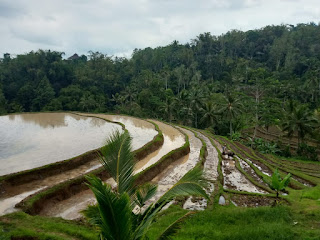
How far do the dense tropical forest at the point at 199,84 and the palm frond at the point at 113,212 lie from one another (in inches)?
1112

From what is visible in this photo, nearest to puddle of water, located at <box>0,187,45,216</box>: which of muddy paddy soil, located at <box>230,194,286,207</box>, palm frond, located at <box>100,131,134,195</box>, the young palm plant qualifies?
the young palm plant

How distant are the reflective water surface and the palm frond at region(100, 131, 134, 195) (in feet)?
32.8

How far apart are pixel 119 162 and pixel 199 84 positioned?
57.6 m

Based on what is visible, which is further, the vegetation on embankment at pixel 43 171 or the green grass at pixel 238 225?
the vegetation on embankment at pixel 43 171

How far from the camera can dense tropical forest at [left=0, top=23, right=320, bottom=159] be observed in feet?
116

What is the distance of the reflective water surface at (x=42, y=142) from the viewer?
48.8ft

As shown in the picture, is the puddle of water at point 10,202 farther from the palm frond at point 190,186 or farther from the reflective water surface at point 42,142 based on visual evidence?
the palm frond at point 190,186

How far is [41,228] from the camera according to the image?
25.5 ft

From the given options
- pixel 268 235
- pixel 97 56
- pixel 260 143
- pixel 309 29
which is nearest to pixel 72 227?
pixel 268 235

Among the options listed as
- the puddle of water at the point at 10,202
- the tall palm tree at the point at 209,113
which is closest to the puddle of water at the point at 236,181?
the puddle of water at the point at 10,202

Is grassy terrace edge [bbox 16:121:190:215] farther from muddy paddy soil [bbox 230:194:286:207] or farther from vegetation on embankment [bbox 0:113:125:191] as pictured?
muddy paddy soil [bbox 230:194:286:207]

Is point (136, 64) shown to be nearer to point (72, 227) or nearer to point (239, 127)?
point (239, 127)

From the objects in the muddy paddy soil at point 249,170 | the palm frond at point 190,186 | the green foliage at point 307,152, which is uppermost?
the palm frond at point 190,186

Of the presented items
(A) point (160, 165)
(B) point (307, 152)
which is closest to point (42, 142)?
(A) point (160, 165)
